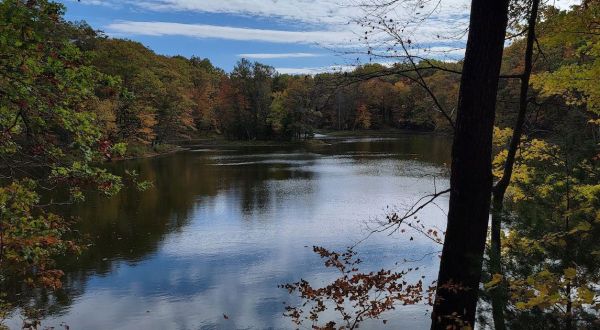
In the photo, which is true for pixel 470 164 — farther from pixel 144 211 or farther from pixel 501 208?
pixel 144 211

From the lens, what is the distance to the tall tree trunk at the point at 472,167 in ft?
9.91

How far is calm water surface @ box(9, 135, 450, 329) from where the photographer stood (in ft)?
31.4

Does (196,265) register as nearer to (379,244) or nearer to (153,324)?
(153,324)

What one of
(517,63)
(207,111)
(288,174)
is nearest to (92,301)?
(517,63)

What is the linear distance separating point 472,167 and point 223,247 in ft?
37.7

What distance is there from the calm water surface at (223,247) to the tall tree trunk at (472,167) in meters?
5.15

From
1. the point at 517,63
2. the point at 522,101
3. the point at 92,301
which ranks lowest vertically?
the point at 92,301

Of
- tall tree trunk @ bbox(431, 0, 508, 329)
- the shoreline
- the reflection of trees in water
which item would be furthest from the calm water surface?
the shoreline

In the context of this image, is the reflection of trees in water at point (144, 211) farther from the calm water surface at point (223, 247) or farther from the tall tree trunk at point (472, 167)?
the tall tree trunk at point (472, 167)

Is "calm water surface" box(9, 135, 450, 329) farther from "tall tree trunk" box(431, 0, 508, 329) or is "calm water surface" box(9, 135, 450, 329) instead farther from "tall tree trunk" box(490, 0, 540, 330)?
"tall tree trunk" box(431, 0, 508, 329)

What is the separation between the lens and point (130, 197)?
21969mm

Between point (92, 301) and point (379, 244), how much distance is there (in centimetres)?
802

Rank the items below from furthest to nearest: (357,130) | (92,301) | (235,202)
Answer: (357,130) < (235,202) < (92,301)

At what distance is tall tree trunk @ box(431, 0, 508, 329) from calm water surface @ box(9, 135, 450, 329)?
5.15 m
